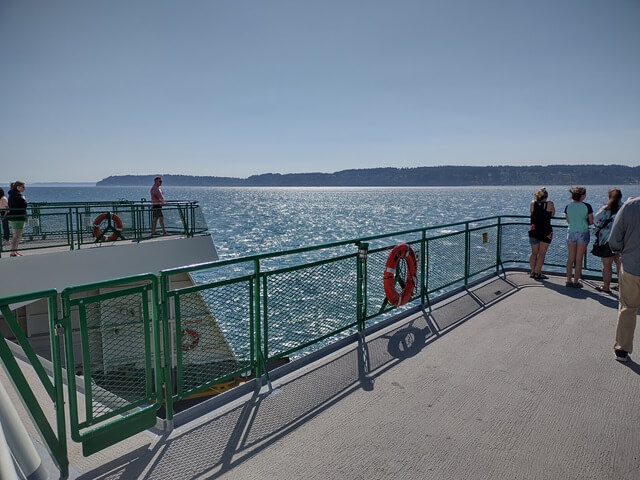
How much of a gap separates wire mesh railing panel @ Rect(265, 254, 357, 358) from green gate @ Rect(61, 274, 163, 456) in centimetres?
123

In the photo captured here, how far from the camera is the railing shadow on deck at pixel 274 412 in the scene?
3062 millimetres

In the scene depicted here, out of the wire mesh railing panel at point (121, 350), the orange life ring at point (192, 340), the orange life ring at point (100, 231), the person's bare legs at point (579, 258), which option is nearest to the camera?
the wire mesh railing panel at point (121, 350)

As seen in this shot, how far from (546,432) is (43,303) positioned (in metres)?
14.1

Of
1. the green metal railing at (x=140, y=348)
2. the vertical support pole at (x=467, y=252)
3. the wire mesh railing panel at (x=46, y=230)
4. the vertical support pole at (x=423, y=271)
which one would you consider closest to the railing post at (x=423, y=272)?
the vertical support pole at (x=423, y=271)

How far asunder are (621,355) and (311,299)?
325 cm

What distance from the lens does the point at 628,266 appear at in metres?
4.61

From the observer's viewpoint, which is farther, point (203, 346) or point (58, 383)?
point (203, 346)

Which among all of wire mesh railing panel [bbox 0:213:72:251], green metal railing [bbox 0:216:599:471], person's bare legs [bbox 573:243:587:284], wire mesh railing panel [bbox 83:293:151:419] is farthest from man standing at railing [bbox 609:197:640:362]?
wire mesh railing panel [bbox 0:213:72:251]

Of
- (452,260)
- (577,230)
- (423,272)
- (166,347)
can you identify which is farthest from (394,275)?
(577,230)

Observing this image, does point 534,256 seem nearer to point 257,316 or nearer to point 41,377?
point 257,316

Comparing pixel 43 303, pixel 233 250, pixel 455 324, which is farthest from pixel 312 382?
pixel 233 250

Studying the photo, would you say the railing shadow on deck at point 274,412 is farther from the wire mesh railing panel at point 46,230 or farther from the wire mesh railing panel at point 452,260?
the wire mesh railing panel at point 46,230

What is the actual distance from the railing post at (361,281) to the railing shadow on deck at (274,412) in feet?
0.84

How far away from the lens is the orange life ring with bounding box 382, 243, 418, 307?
5.96 meters
